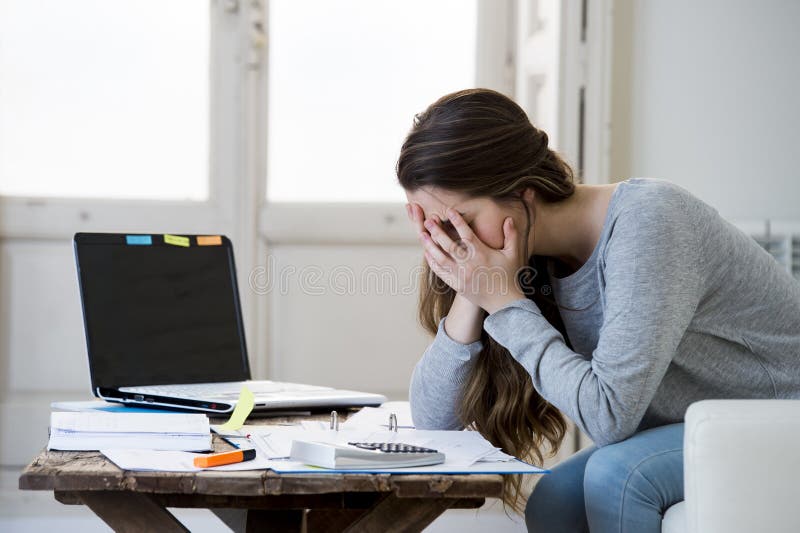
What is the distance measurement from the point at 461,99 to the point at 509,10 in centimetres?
145

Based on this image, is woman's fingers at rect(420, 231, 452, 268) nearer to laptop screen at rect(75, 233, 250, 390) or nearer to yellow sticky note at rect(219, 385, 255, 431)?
yellow sticky note at rect(219, 385, 255, 431)

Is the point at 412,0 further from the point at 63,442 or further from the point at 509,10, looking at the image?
the point at 63,442

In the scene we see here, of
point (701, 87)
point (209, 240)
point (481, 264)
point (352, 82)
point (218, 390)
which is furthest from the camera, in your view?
point (352, 82)

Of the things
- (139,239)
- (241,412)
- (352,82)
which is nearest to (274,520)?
(241,412)

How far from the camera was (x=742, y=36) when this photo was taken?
239 cm

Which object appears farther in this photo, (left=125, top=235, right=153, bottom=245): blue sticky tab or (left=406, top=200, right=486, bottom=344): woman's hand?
(left=125, top=235, right=153, bottom=245): blue sticky tab

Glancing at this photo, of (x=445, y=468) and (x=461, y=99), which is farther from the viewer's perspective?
(x=461, y=99)

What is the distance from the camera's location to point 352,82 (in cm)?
249

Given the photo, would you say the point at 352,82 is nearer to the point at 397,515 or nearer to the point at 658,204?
the point at 658,204

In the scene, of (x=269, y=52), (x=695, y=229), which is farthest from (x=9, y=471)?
(x=695, y=229)

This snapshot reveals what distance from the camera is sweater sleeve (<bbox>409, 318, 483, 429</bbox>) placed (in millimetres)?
1269

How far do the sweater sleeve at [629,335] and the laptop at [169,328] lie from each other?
402 mm

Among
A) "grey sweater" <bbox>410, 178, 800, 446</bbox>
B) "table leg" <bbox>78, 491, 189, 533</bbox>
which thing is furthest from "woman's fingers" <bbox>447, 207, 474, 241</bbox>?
"table leg" <bbox>78, 491, 189, 533</bbox>

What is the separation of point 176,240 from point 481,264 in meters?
0.66
